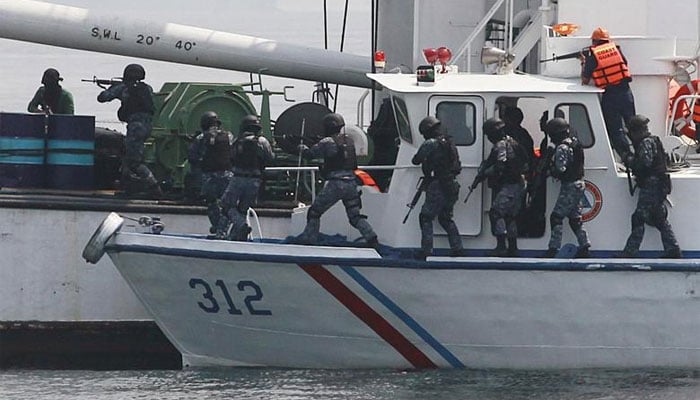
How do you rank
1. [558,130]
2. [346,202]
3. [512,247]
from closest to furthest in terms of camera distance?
[558,130]
[512,247]
[346,202]

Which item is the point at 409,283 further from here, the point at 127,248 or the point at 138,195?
the point at 138,195

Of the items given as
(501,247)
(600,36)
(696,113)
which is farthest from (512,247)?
(696,113)

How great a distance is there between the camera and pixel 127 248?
13.8 meters

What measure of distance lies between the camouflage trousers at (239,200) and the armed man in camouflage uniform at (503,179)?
2.03m

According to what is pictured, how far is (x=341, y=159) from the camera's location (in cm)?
1369

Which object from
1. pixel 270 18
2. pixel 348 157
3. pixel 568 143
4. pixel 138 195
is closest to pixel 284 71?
pixel 138 195

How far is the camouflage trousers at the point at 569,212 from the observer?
528 inches

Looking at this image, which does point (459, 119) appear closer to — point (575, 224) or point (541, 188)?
point (541, 188)

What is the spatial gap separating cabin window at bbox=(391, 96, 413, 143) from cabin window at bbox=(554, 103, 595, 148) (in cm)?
133

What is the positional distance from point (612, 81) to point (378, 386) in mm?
3411

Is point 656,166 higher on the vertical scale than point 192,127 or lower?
lower

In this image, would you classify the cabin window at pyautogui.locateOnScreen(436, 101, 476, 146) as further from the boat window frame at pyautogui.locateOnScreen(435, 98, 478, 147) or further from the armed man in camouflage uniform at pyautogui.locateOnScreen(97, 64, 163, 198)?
the armed man in camouflage uniform at pyautogui.locateOnScreen(97, 64, 163, 198)

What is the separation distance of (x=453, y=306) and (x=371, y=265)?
833 millimetres

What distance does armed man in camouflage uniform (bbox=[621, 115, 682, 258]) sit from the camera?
1344 centimetres
